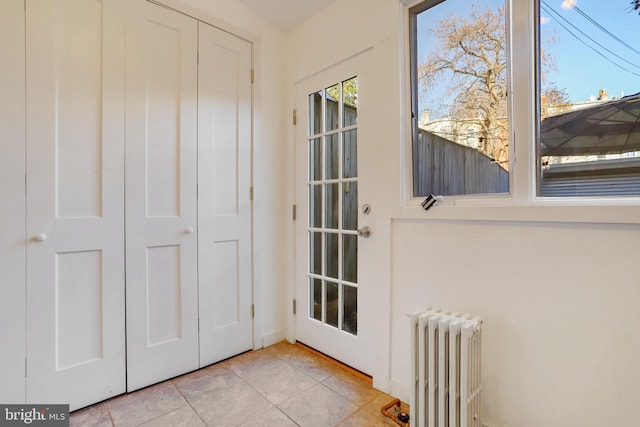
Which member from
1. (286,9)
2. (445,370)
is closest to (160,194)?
(286,9)

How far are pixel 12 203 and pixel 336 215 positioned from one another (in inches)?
67.8

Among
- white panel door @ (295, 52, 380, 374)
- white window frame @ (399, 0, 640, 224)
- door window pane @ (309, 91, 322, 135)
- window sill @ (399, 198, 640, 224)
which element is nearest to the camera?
window sill @ (399, 198, 640, 224)

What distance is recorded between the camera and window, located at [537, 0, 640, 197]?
1161 mm

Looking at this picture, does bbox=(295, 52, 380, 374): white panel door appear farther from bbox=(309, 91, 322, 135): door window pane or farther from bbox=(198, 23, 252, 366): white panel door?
bbox=(198, 23, 252, 366): white panel door

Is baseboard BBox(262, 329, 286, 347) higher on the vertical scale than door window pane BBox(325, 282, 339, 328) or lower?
lower

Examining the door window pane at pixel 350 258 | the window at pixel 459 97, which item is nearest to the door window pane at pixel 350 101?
the window at pixel 459 97

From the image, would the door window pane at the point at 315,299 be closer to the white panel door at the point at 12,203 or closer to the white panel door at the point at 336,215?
the white panel door at the point at 336,215

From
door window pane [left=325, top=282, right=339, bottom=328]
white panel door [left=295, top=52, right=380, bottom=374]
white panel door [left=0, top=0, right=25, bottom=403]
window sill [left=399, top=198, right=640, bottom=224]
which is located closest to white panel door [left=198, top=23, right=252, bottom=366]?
white panel door [left=295, top=52, right=380, bottom=374]

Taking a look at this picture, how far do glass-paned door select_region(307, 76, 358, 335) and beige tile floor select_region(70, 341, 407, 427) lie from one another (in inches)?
14.9

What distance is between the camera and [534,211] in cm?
127

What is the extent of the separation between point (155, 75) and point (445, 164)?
1783 millimetres

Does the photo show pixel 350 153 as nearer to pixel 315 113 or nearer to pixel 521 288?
pixel 315 113

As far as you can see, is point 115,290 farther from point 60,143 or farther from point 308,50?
point 308,50

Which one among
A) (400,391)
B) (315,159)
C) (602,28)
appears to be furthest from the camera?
(315,159)
